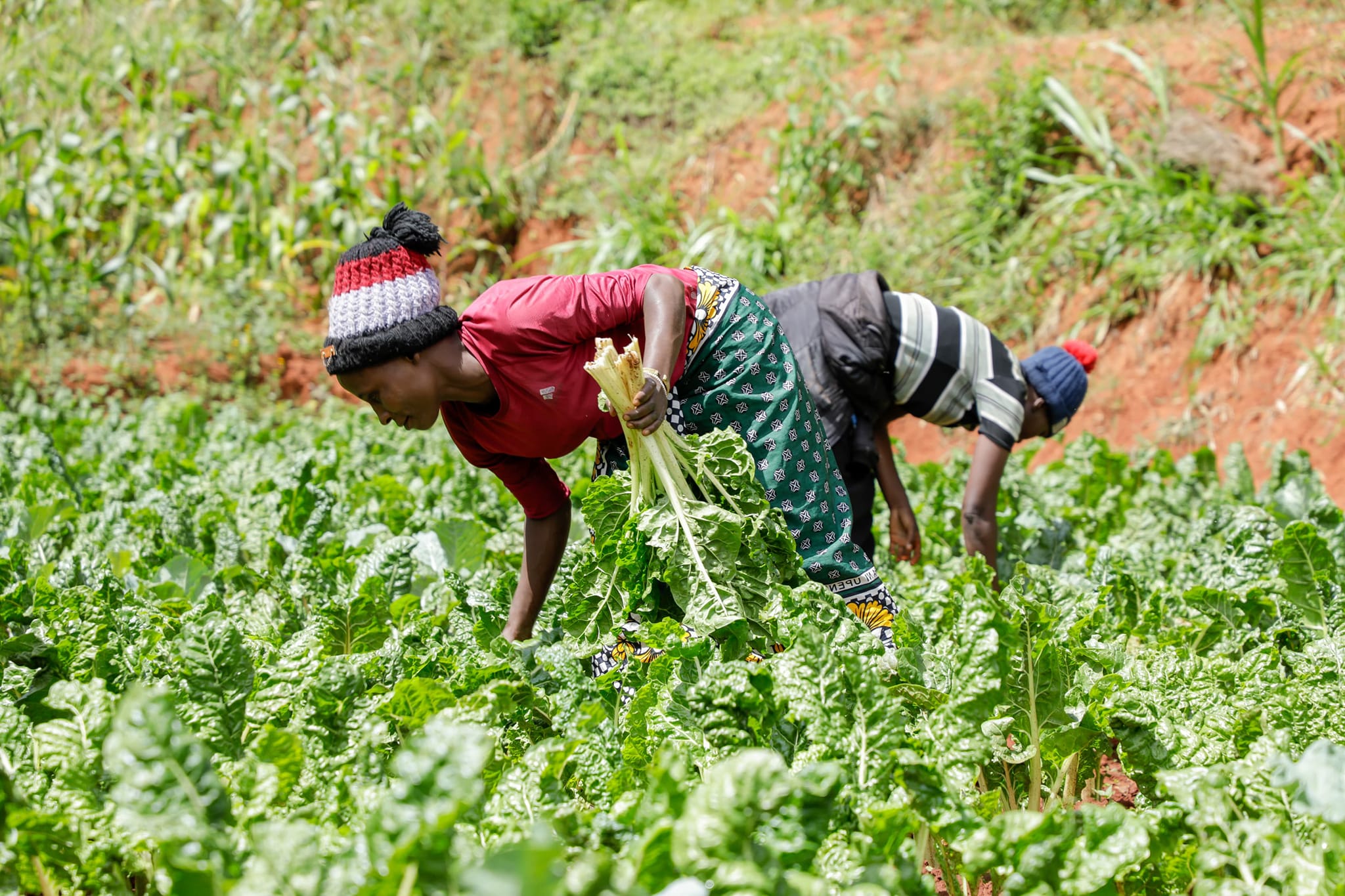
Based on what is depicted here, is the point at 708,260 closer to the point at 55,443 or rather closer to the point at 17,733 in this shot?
the point at 55,443

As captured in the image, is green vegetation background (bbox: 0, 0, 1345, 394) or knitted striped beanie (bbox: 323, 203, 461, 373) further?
green vegetation background (bbox: 0, 0, 1345, 394)

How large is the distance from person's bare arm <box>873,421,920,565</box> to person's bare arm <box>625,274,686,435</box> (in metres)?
1.39

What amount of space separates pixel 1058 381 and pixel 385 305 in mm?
2254

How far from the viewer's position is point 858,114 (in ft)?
30.5

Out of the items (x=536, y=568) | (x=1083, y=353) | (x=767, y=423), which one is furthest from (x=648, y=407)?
(x=1083, y=353)

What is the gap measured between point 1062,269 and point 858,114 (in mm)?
2649

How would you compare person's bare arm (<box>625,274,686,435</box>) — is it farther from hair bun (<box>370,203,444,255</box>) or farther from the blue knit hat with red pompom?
the blue knit hat with red pompom

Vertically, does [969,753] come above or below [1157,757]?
above

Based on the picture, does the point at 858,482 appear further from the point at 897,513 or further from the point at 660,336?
the point at 660,336

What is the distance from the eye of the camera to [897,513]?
3637 mm

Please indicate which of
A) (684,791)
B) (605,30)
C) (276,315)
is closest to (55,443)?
(276,315)

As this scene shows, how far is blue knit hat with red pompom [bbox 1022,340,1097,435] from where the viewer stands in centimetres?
363

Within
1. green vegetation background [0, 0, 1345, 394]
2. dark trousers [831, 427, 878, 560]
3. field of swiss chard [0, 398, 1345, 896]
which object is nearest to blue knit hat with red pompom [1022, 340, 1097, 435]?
field of swiss chard [0, 398, 1345, 896]

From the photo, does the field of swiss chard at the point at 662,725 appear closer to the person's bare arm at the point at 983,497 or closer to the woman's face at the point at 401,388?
the person's bare arm at the point at 983,497
